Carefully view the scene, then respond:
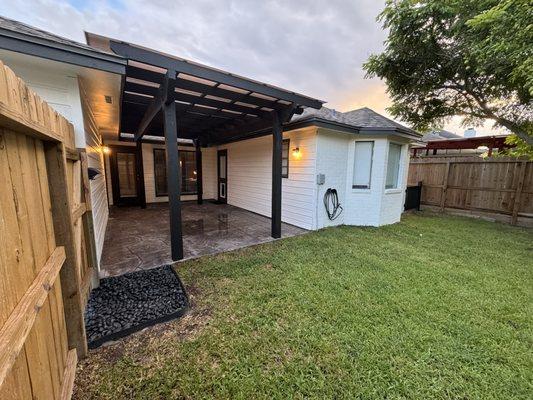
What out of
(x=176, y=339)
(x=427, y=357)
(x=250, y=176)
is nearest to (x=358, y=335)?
(x=427, y=357)

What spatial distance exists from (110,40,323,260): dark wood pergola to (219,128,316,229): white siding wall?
0.95 metres

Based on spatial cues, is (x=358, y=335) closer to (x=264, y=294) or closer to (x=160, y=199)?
(x=264, y=294)

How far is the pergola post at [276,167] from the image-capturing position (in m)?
4.64

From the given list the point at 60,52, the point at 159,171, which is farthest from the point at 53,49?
the point at 159,171

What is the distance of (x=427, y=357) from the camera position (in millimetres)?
1925

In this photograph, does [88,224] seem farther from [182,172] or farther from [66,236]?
[182,172]

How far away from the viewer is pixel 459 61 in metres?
5.27

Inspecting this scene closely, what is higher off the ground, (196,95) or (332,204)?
(196,95)

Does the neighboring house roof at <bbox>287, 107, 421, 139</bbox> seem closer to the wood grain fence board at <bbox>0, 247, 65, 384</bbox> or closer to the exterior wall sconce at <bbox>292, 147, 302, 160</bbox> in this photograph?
the exterior wall sconce at <bbox>292, 147, 302, 160</bbox>

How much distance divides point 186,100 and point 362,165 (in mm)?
4759

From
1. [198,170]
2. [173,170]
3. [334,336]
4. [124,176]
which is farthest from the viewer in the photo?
[198,170]

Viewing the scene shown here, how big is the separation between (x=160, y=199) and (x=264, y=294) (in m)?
7.84

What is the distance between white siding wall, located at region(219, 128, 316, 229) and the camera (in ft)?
18.7

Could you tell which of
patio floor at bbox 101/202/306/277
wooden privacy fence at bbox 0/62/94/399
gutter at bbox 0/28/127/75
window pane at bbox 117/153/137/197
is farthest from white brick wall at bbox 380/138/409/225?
window pane at bbox 117/153/137/197
